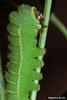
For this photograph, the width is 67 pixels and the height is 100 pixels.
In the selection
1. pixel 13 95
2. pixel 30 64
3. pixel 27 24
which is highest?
pixel 27 24

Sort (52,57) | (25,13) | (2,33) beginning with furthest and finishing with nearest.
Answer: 1. (52,57)
2. (2,33)
3. (25,13)

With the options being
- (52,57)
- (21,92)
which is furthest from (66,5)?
(21,92)

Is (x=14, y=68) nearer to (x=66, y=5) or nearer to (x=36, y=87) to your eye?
(x=36, y=87)

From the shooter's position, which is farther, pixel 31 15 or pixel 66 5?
pixel 66 5

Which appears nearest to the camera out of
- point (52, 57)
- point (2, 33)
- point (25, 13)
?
point (25, 13)

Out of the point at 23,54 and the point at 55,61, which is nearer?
the point at 23,54

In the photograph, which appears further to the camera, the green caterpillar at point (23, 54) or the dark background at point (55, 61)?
the dark background at point (55, 61)

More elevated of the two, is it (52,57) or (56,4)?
(56,4)

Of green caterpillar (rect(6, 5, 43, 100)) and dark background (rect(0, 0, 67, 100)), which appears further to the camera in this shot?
dark background (rect(0, 0, 67, 100))
